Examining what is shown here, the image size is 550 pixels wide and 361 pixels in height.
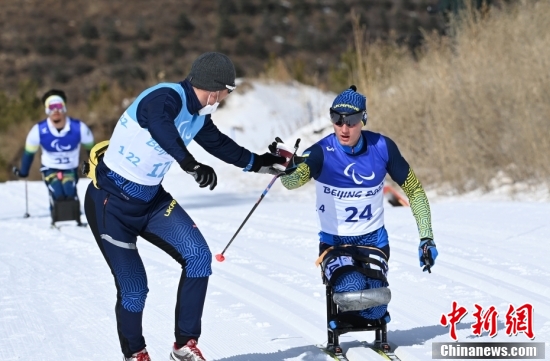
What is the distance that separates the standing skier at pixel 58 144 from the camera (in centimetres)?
1181

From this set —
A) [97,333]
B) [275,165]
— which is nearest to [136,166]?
[275,165]

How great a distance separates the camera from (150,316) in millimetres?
6684

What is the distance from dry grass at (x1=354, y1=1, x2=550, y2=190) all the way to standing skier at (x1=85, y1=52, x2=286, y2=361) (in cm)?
872

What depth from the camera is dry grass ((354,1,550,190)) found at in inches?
517

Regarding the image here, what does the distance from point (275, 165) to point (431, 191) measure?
30.0 ft

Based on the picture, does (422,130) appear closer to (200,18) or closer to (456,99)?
(456,99)

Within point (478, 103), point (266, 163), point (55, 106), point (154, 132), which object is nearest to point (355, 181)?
point (266, 163)

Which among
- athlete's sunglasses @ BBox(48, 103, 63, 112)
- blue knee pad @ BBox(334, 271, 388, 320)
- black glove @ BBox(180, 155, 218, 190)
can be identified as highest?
athlete's sunglasses @ BBox(48, 103, 63, 112)

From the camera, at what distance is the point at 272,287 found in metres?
7.47

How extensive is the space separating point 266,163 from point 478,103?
9376 millimetres

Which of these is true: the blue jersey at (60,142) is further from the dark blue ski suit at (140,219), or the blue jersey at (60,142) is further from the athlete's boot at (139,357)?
the athlete's boot at (139,357)

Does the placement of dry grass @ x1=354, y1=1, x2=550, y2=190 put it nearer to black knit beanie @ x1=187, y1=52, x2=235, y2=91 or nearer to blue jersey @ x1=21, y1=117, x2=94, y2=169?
blue jersey @ x1=21, y1=117, x2=94, y2=169

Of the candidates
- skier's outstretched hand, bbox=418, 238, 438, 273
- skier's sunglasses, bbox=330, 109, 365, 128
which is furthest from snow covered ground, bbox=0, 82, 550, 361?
skier's sunglasses, bbox=330, 109, 365, 128
